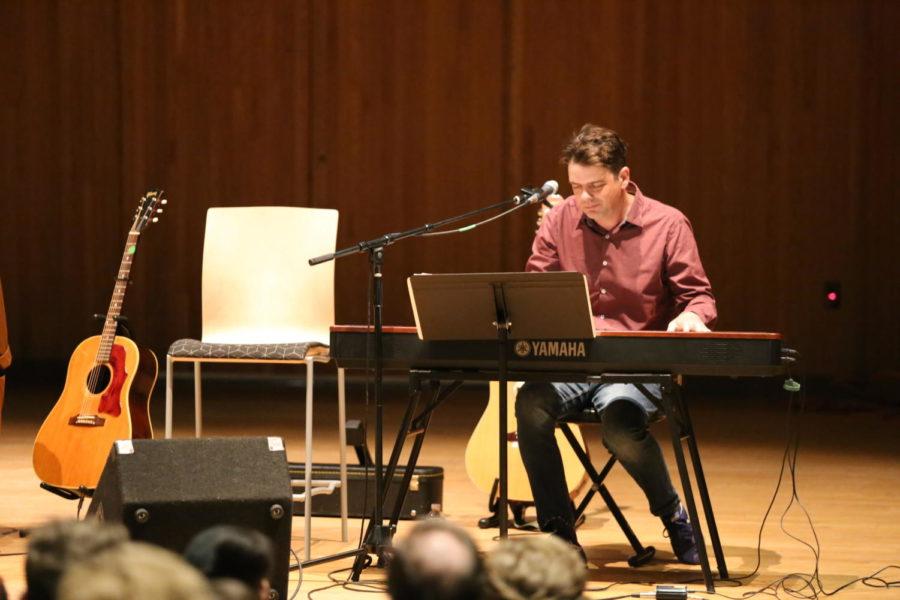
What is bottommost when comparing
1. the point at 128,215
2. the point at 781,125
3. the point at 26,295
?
the point at 26,295

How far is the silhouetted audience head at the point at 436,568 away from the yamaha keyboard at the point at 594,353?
6.41ft

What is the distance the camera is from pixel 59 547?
1.58 m

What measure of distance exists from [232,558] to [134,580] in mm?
423

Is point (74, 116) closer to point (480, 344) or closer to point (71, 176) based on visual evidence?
point (71, 176)

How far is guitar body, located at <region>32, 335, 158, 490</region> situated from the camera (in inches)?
166

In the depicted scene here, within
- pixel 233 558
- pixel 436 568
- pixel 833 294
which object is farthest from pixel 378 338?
pixel 833 294

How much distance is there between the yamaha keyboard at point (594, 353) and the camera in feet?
11.0

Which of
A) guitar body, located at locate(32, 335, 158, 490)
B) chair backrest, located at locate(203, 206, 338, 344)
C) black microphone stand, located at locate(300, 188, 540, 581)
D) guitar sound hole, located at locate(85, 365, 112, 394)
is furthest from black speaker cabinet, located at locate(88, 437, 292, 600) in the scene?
chair backrest, located at locate(203, 206, 338, 344)

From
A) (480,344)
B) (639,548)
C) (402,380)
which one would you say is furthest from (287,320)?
(402,380)

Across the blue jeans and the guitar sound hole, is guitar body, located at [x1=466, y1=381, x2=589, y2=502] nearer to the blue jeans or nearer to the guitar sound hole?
the blue jeans

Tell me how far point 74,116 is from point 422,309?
5.99 m

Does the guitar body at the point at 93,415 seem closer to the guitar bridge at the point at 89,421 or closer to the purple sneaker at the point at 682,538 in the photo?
the guitar bridge at the point at 89,421

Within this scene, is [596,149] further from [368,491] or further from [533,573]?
[533,573]

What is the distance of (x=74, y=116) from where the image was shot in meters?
8.75
